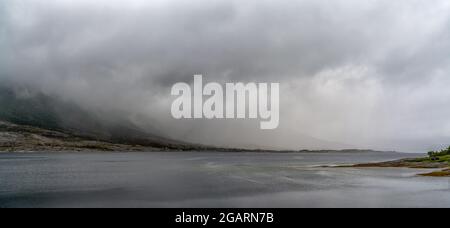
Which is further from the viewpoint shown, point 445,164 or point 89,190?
point 445,164

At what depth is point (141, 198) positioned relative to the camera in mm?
62906

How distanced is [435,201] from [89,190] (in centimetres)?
6167

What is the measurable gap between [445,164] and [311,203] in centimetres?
9079
